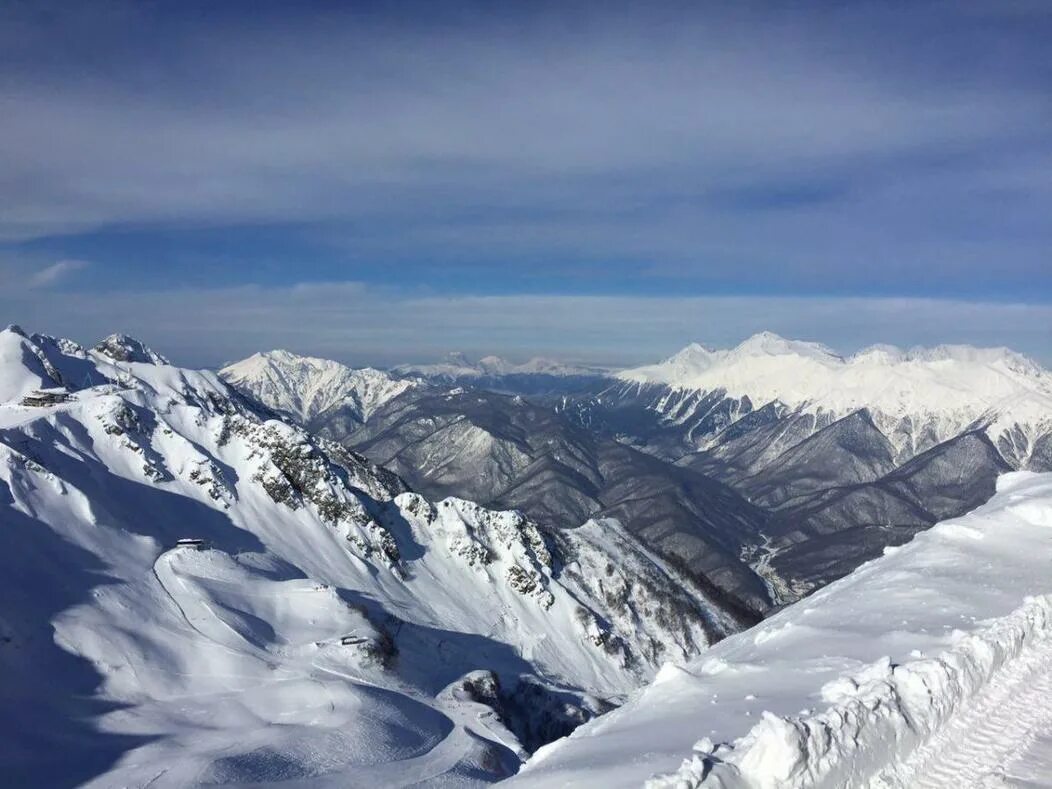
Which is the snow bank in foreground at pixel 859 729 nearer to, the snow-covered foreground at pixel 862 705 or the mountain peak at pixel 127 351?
the snow-covered foreground at pixel 862 705

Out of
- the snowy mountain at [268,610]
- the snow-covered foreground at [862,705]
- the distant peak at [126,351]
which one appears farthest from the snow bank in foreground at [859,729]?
the distant peak at [126,351]

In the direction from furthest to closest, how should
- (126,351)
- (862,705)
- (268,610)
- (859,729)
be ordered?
(126,351), (268,610), (862,705), (859,729)

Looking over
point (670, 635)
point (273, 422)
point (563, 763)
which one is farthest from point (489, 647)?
point (563, 763)

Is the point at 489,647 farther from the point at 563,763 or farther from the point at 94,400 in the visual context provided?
the point at 563,763

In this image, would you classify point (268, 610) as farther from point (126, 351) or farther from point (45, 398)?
point (126, 351)

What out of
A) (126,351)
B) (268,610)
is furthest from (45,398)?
(126,351)

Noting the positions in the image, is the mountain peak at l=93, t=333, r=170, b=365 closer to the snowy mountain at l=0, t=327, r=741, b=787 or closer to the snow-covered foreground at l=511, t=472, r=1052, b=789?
the snowy mountain at l=0, t=327, r=741, b=787

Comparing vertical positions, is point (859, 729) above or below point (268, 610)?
above
